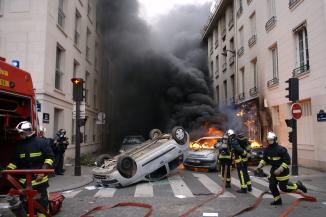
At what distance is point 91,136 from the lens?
23.0 meters

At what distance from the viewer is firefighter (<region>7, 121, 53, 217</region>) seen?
5.54m

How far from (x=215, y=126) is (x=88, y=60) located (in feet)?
30.2

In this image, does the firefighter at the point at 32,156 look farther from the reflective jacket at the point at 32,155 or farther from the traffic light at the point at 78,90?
the traffic light at the point at 78,90

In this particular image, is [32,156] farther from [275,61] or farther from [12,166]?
[275,61]

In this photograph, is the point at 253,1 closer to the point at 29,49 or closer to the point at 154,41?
the point at 154,41

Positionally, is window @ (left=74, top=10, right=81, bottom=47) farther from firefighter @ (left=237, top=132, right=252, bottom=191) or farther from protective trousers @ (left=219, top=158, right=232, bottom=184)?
firefighter @ (left=237, top=132, right=252, bottom=191)

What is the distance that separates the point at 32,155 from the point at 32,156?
0.02 meters

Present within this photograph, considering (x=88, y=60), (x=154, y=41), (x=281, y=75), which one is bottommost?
(x=281, y=75)

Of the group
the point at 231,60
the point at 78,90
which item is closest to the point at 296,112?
the point at 78,90

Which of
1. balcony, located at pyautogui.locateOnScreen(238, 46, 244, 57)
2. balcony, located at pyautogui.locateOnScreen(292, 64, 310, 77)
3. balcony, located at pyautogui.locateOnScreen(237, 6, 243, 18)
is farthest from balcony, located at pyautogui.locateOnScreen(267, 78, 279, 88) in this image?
balcony, located at pyautogui.locateOnScreen(237, 6, 243, 18)

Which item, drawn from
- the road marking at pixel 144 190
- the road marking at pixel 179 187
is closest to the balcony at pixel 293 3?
the road marking at pixel 179 187

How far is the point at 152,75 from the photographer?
28.3 meters

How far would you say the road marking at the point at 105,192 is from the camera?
8758mm

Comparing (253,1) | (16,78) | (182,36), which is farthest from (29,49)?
(182,36)
